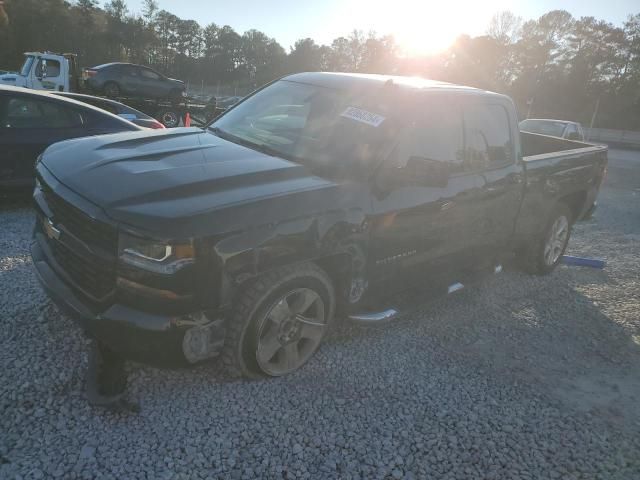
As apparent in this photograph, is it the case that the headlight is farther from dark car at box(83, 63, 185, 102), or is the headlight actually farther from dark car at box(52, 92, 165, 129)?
dark car at box(83, 63, 185, 102)

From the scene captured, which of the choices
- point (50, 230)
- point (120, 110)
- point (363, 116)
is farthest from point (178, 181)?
point (120, 110)

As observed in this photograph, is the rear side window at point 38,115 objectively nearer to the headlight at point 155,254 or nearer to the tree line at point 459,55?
the headlight at point 155,254

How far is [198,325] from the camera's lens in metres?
2.53

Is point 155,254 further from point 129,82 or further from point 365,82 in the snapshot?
point 129,82

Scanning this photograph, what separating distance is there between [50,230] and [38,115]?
12.2 feet

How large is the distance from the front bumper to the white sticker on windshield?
1711mm

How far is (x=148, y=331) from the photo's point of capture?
244 centimetres

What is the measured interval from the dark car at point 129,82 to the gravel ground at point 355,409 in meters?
16.6

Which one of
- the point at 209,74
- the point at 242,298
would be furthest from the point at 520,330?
the point at 209,74

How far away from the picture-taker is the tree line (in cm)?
5131

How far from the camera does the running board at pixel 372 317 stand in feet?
10.8

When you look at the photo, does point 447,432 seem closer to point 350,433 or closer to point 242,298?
point 350,433

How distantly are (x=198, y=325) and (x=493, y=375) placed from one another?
2.18m

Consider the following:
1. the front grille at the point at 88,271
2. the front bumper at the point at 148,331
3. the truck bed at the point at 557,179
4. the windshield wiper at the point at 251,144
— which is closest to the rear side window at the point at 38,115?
the windshield wiper at the point at 251,144
